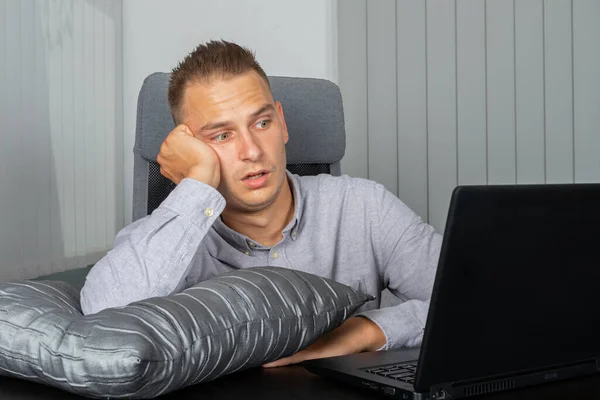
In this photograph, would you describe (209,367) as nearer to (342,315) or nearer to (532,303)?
(342,315)

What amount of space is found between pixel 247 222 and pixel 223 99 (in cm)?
25

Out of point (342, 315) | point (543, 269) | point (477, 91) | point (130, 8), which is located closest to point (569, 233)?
point (543, 269)

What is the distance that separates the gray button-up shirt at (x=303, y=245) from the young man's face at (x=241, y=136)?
0.10 metres

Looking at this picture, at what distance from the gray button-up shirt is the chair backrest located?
145 millimetres

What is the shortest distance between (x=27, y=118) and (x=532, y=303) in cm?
188

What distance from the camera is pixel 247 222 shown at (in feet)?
4.86

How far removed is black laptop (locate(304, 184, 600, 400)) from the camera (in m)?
0.64

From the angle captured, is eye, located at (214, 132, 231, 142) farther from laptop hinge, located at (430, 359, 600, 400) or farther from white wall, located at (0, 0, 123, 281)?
white wall, located at (0, 0, 123, 281)

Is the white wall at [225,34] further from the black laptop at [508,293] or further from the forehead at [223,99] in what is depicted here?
the black laptop at [508,293]

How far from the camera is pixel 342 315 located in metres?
0.97

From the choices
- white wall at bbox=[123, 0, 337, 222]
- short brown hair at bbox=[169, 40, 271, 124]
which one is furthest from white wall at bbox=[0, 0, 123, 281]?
short brown hair at bbox=[169, 40, 271, 124]

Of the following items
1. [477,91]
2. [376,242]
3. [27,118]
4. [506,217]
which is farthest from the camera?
[477,91]

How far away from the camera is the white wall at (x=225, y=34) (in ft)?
9.90

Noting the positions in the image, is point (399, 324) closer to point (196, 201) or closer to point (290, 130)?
point (196, 201)
